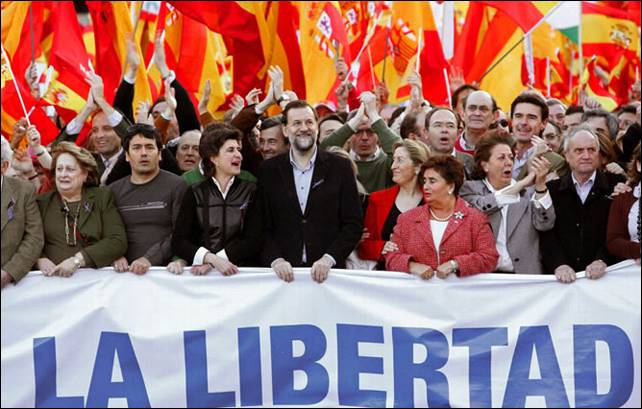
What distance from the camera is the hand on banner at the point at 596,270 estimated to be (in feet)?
27.5

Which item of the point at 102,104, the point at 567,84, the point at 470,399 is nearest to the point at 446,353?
the point at 470,399

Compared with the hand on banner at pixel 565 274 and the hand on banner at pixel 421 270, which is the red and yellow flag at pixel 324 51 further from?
the hand on banner at pixel 565 274

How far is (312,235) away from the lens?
8.97 metres

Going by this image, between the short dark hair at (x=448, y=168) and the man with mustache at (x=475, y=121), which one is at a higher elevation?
the man with mustache at (x=475, y=121)

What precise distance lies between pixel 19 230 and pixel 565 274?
11.8ft

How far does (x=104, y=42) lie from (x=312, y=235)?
5.80 meters

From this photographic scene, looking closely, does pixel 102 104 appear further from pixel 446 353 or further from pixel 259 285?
pixel 446 353

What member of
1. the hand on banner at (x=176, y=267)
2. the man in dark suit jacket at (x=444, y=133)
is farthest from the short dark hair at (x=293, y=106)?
the hand on banner at (x=176, y=267)

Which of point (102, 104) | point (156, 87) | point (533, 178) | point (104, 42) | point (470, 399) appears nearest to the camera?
point (470, 399)

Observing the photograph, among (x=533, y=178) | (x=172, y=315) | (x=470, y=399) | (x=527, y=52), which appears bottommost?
(x=470, y=399)

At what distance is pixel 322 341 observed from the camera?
8.52 m

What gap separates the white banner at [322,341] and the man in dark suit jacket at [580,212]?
1.47 ft

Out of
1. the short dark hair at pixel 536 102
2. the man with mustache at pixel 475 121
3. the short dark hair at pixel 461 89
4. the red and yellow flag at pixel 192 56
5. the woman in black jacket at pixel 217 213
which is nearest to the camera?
the woman in black jacket at pixel 217 213

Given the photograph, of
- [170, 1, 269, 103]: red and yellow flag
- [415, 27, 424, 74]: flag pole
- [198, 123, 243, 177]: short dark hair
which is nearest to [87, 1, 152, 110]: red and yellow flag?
[170, 1, 269, 103]: red and yellow flag
